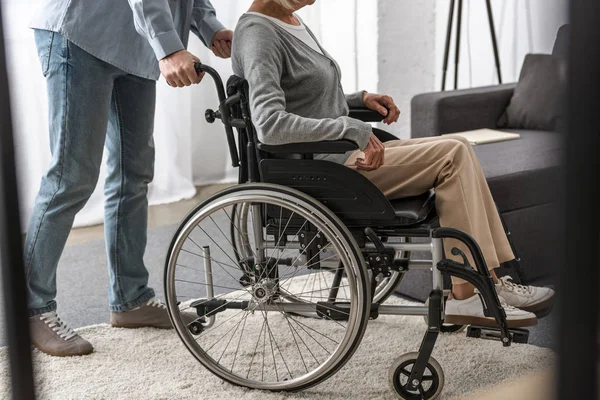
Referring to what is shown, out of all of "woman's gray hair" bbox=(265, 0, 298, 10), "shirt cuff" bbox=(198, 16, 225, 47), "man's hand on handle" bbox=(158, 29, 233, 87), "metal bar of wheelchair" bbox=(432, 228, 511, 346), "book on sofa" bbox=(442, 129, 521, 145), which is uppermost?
"woman's gray hair" bbox=(265, 0, 298, 10)

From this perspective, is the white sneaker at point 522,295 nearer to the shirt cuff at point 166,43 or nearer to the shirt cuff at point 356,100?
the shirt cuff at point 356,100

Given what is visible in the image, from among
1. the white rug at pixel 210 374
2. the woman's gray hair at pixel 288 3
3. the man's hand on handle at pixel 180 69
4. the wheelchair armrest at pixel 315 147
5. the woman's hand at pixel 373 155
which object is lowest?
the white rug at pixel 210 374

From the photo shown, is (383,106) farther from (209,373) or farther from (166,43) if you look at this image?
(209,373)

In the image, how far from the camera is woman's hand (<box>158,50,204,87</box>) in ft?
5.45

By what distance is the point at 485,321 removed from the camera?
169cm

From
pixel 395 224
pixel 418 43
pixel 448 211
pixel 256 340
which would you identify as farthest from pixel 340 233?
pixel 418 43

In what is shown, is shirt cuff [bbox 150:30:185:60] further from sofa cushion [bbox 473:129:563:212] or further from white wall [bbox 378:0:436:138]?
white wall [bbox 378:0:436:138]

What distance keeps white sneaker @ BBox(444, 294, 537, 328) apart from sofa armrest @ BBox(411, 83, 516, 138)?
3.79 ft

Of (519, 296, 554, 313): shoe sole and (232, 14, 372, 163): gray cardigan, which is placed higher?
(232, 14, 372, 163): gray cardigan

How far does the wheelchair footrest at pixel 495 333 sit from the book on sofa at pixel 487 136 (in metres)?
1.08

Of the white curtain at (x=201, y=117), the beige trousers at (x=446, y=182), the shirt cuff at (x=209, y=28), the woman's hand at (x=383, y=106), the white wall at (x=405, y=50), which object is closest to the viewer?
the beige trousers at (x=446, y=182)

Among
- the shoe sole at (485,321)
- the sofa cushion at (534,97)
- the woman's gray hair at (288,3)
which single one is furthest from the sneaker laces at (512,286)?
the sofa cushion at (534,97)

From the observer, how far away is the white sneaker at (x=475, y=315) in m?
1.68

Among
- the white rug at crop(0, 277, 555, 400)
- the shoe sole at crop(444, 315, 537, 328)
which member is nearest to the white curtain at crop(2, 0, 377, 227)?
the white rug at crop(0, 277, 555, 400)
